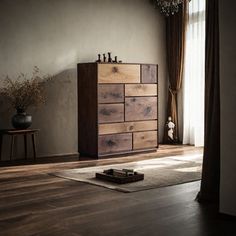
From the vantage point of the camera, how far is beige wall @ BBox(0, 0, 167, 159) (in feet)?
22.1

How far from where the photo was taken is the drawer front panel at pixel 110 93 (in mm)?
6910

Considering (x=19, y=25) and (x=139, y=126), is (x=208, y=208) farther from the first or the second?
(x=19, y=25)

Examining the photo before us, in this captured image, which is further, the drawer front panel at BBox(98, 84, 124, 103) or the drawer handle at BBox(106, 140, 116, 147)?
the drawer handle at BBox(106, 140, 116, 147)

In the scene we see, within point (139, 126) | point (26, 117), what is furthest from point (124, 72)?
point (26, 117)

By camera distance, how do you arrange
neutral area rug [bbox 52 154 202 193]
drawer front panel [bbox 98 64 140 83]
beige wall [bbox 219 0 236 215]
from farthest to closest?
drawer front panel [bbox 98 64 140 83] → neutral area rug [bbox 52 154 202 193] → beige wall [bbox 219 0 236 215]

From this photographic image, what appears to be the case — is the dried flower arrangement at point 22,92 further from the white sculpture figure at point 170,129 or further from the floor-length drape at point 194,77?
the floor-length drape at point 194,77

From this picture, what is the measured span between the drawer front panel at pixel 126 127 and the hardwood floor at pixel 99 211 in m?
1.87

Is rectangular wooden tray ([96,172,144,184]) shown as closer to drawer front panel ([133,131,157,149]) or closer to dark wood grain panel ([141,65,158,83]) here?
drawer front panel ([133,131,157,149])

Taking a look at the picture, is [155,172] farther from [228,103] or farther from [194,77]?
[194,77]

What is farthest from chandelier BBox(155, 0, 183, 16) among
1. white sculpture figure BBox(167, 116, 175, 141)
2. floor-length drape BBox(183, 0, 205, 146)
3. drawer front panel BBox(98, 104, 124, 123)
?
drawer front panel BBox(98, 104, 124, 123)

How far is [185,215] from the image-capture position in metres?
3.78

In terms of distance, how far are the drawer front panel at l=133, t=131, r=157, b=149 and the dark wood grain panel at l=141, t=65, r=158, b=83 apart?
830mm

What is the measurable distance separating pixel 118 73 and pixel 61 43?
0.99 meters

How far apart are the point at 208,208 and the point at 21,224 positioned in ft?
5.07
